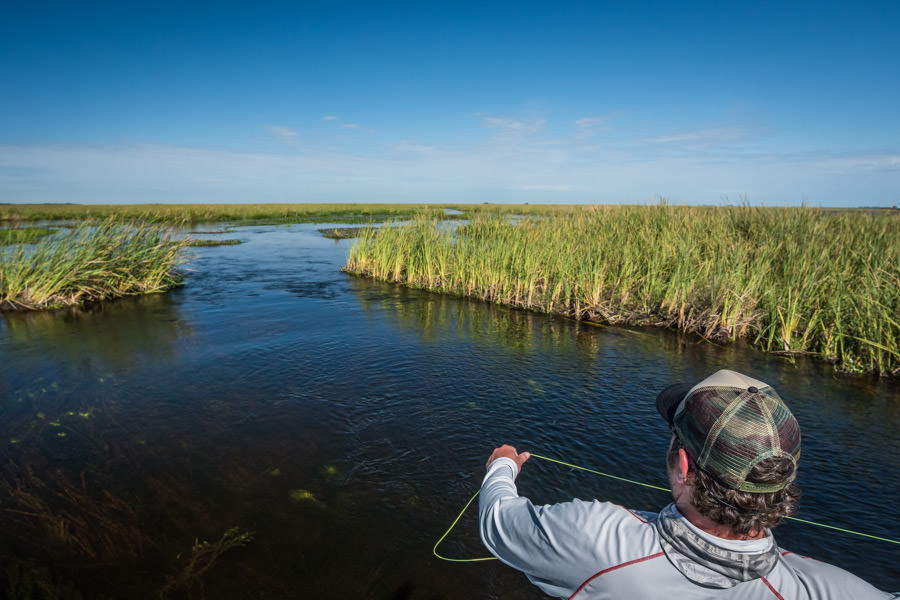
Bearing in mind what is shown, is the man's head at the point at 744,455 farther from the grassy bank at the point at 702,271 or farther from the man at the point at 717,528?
the grassy bank at the point at 702,271

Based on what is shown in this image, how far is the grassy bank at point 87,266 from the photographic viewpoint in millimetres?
10648

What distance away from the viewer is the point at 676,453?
158 centimetres

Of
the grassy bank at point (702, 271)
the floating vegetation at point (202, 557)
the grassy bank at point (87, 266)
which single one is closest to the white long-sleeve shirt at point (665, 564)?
the floating vegetation at point (202, 557)

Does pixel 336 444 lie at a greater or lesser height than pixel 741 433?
lesser

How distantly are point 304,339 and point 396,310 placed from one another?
9.88 feet

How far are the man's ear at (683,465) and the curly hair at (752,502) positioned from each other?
0.09 m

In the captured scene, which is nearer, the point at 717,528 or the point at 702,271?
the point at 717,528

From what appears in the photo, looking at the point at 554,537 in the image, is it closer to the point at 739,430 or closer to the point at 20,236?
the point at 739,430

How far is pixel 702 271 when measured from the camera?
9.38 meters

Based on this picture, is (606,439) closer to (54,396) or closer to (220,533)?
(220,533)

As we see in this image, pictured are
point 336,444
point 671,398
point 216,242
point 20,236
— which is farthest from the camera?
point 216,242

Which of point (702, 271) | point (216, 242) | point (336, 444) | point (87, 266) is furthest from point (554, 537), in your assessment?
point (216, 242)

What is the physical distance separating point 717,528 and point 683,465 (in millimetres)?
192

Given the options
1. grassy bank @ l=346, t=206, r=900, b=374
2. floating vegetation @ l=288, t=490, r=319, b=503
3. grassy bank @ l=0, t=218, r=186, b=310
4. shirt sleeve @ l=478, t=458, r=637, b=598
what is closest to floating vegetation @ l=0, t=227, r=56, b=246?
grassy bank @ l=0, t=218, r=186, b=310
